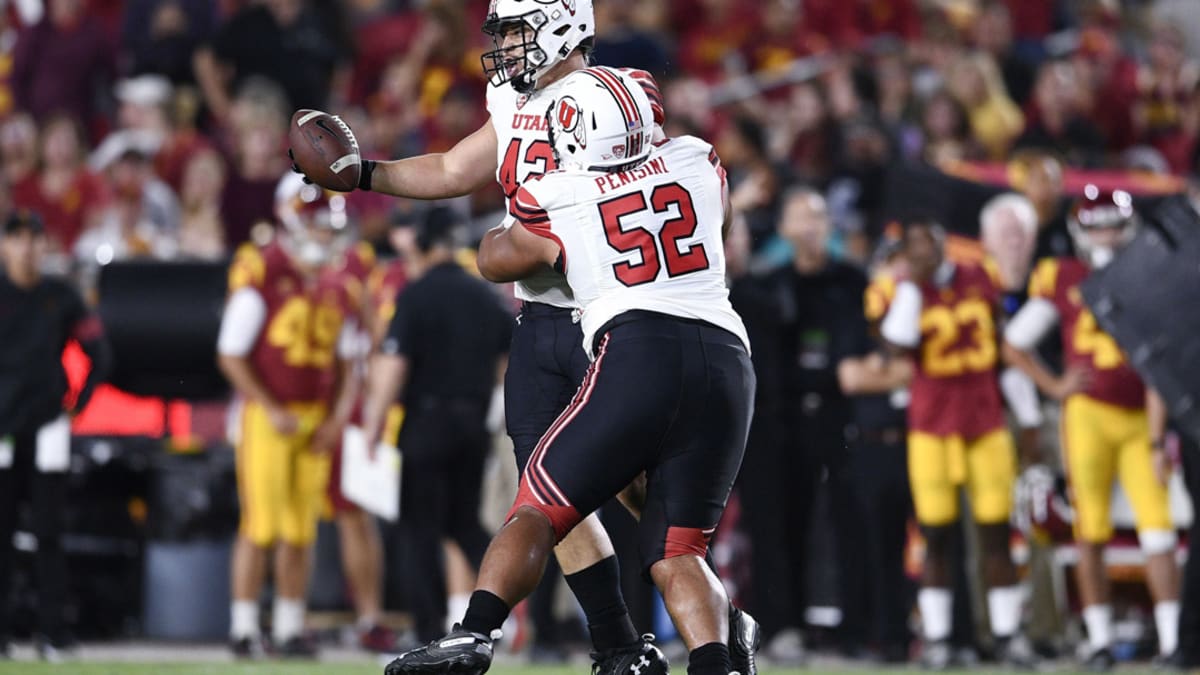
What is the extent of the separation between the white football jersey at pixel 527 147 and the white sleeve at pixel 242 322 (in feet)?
12.9

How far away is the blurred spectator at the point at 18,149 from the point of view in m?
12.8

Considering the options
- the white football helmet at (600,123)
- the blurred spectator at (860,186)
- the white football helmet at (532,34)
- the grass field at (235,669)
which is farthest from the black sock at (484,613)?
the blurred spectator at (860,186)

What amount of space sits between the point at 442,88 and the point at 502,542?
9.14m

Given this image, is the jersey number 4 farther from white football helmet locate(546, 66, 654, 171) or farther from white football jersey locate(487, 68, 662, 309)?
white football jersey locate(487, 68, 662, 309)

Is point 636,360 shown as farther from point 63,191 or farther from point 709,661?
point 63,191

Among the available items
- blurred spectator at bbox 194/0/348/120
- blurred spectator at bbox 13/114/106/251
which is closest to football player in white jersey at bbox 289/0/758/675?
blurred spectator at bbox 13/114/106/251

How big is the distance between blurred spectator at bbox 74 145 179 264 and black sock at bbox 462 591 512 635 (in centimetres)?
688

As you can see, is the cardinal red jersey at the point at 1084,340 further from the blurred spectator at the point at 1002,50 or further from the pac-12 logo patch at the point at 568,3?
the blurred spectator at the point at 1002,50

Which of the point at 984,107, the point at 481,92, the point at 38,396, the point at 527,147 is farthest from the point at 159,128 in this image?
the point at 527,147

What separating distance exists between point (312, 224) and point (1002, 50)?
20.6ft

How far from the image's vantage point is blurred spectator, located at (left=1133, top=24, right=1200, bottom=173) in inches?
537

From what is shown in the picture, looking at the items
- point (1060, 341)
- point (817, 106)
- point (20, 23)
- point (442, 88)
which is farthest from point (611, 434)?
point (20, 23)

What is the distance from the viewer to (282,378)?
9.76 metres

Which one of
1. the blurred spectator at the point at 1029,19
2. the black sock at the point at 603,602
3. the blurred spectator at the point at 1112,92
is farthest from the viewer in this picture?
the blurred spectator at the point at 1029,19
